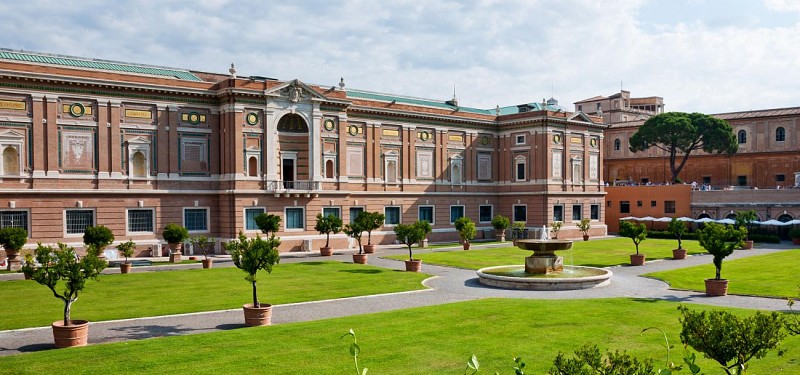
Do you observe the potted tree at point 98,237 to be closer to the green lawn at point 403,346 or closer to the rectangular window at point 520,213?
the green lawn at point 403,346

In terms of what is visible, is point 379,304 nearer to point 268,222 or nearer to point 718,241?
point 718,241

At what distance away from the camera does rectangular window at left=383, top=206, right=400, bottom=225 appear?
5294 cm

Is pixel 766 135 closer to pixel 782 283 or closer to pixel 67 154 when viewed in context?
pixel 782 283

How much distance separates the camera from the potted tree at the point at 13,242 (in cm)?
3384

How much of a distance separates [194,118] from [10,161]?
435 inches

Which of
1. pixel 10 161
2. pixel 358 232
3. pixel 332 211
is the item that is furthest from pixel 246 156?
pixel 10 161

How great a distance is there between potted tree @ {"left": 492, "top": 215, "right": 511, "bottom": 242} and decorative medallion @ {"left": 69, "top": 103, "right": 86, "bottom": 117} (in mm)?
32350

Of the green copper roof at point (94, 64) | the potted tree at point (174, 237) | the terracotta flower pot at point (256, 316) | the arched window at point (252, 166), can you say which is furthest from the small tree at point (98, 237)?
the terracotta flower pot at point (256, 316)

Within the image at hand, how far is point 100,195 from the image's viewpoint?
3991cm

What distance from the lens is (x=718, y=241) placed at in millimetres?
26141

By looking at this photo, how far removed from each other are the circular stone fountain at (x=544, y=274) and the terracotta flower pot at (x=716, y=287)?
4.48m

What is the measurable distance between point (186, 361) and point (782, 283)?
83.0ft

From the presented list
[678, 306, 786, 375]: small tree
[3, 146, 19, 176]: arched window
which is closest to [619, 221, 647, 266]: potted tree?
[678, 306, 786, 375]: small tree

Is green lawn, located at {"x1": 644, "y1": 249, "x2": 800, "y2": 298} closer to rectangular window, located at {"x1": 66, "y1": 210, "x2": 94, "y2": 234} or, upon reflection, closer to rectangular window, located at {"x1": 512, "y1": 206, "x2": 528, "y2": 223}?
rectangular window, located at {"x1": 512, "y1": 206, "x2": 528, "y2": 223}
